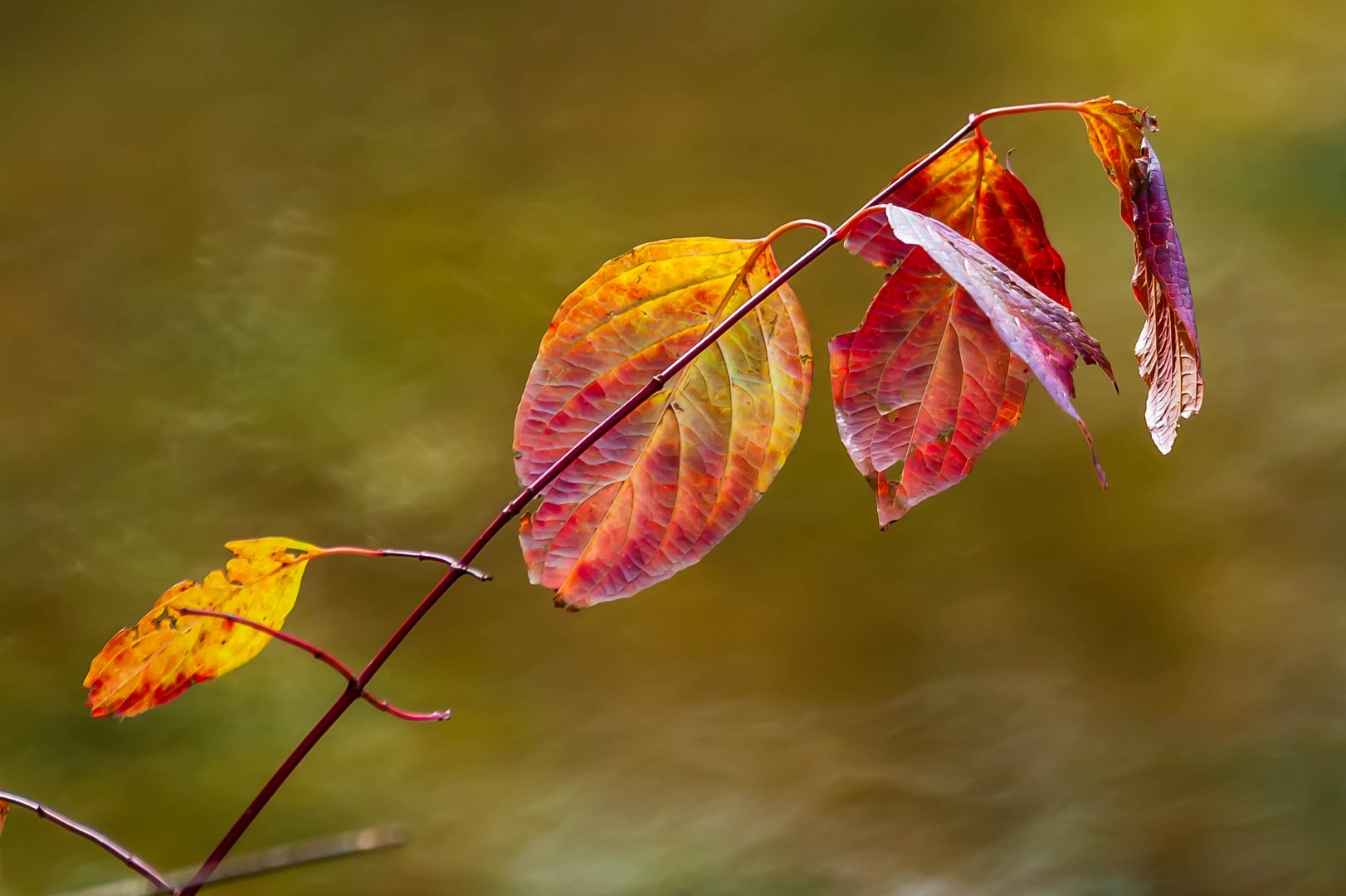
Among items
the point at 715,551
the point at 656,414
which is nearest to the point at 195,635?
the point at 656,414

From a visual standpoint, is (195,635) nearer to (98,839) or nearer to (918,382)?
(98,839)

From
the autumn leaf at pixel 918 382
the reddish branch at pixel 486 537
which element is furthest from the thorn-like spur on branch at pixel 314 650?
the autumn leaf at pixel 918 382

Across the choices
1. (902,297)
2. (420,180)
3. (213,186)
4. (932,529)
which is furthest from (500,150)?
(902,297)

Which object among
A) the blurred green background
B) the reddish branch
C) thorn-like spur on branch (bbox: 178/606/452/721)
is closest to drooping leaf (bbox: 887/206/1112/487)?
the reddish branch

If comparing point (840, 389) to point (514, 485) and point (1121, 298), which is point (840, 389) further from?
point (1121, 298)

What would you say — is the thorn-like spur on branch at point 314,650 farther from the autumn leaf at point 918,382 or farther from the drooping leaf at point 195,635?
the autumn leaf at point 918,382

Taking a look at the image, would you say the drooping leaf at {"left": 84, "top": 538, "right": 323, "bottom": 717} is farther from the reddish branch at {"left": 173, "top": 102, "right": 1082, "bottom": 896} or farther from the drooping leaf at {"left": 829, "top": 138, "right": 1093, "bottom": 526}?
the drooping leaf at {"left": 829, "top": 138, "right": 1093, "bottom": 526}
